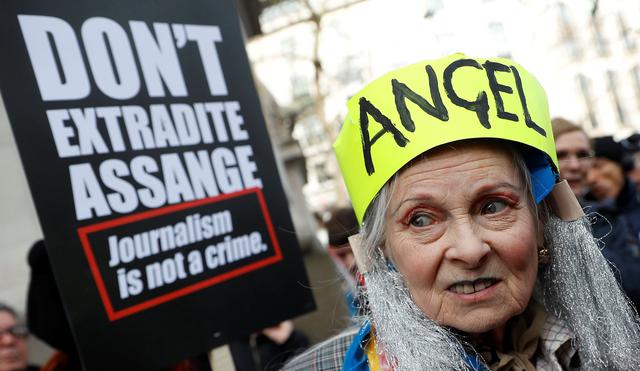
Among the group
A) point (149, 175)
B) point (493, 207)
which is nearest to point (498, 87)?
point (493, 207)

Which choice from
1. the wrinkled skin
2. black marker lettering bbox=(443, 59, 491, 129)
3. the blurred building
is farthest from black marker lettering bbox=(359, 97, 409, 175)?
the blurred building

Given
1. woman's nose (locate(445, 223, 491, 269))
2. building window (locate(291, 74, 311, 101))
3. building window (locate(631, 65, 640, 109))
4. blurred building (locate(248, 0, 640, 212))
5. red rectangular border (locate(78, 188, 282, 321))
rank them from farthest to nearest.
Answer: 1. building window (locate(631, 65, 640, 109))
2. building window (locate(291, 74, 311, 101))
3. blurred building (locate(248, 0, 640, 212))
4. red rectangular border (locate(78, 188, 282, 321))
5. woman's nose (locate(445, 223, 491, 269))

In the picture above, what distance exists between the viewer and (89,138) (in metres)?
1.74

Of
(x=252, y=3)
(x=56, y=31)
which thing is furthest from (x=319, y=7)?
(x=56, y=31)

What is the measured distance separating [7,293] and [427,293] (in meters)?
2.35

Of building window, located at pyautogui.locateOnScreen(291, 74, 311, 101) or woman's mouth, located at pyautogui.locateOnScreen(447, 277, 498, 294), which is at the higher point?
building window, located at pyautogui.locateOnScreen(291, 74, 311, 101)

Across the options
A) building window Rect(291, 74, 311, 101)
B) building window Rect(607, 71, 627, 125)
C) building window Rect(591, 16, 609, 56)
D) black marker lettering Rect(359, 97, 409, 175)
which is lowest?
building window Rect(607, 71, 627, 125)

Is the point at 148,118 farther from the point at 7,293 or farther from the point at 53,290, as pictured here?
the point at 7,293

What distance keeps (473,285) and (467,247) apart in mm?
112

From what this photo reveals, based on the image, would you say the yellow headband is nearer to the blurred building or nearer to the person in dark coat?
the person in dark coat

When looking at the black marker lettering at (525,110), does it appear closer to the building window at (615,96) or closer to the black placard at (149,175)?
the black placard at (149,175)

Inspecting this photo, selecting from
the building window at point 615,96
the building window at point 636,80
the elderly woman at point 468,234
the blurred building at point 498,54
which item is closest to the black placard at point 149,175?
the elderly woman at point 468,234

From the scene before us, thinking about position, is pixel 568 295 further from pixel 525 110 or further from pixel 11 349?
pixel 11 349

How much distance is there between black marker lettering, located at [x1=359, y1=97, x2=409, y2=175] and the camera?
5.01 ft
